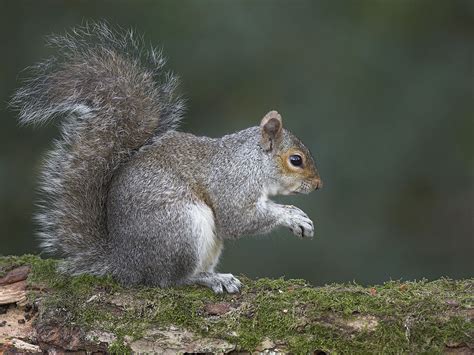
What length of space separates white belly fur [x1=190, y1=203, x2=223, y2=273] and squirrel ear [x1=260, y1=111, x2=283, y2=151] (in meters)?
0.38

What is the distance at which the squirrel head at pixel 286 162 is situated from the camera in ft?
10.5

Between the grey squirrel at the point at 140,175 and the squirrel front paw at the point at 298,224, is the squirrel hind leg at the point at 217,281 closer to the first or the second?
the grey squirrel at the point at 140,175

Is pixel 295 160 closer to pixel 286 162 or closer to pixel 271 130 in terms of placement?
pixel 286 162

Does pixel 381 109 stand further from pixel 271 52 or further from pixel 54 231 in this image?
pixel 54 231

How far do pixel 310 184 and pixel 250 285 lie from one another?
585 millimetres

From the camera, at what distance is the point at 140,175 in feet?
9.71

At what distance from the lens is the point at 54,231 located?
3.03 m

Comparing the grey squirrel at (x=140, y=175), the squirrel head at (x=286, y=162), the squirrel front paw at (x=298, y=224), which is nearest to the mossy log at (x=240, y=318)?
the grey squirrel at (x=140, y=175)

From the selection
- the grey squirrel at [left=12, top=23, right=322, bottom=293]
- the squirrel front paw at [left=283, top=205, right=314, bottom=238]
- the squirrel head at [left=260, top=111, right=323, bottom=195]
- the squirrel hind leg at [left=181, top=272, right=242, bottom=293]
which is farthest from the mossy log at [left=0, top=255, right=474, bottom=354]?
the squirrel head at [left=260, top=111, right=323, bottom=195]

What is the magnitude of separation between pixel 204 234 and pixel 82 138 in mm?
565

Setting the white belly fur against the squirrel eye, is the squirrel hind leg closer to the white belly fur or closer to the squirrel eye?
the white belly fur

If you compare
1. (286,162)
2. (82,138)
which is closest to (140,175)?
(82,138)

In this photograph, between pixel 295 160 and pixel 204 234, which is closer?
pixel 204 234

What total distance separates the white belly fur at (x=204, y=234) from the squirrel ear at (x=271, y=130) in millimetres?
376
